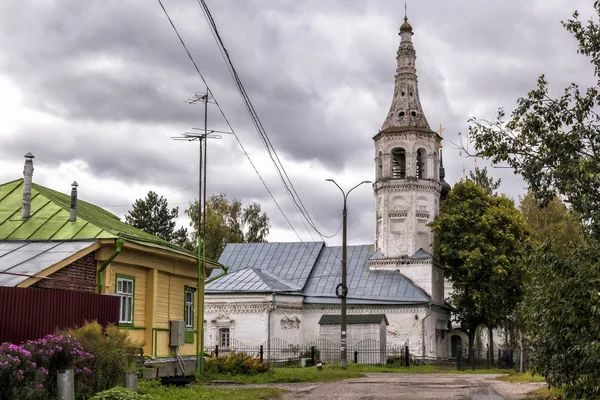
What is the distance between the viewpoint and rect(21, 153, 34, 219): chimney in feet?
63.5

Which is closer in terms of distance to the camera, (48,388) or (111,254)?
(48,388)

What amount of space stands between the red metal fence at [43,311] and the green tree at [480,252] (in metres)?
29.3

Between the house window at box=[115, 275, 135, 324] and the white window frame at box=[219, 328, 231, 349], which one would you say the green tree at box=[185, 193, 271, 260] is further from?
the house window at box=[115, 275, 135, 324]

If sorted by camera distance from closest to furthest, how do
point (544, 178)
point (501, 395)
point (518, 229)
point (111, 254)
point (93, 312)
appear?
point (544, 178), point (93, 312), point (111, 254), point (501, 395), point (518, 229)

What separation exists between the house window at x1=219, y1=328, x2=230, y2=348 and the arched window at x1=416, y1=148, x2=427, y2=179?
1411 centimetres

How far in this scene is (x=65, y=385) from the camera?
12242 millimetres

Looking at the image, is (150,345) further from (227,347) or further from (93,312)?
(227,347)

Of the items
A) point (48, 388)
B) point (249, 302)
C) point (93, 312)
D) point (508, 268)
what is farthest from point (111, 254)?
point (508, 268)

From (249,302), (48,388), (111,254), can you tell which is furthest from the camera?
(249,302)

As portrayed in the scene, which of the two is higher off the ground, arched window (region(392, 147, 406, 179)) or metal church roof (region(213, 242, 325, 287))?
arched window (region(392, 147, 406, 179))

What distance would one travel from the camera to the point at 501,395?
64.0ft

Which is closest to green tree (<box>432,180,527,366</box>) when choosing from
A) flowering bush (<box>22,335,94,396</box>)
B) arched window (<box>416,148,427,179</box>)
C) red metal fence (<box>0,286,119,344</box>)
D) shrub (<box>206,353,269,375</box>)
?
arched window (<box>416,148,427,179</box>)

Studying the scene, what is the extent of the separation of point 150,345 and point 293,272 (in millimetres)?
26218

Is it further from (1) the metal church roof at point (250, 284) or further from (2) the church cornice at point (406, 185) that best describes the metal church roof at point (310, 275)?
(2) the church cornice at point (406, 185)
